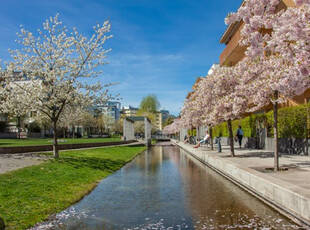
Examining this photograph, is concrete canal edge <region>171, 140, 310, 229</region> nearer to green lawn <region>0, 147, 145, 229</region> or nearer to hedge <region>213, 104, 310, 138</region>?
green lawn <region>0, 147, 145, 229</region>

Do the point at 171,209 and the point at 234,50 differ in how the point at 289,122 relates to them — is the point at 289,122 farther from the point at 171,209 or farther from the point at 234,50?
the point at 234,50

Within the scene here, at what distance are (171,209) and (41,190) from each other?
416cm

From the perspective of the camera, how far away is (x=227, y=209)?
728cm

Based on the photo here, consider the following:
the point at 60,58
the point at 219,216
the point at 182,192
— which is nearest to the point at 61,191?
the point at 182,192

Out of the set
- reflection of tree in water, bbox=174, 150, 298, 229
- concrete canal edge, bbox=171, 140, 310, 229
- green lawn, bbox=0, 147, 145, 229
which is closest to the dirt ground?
green lawn, bbox=0, 147, 145, 229

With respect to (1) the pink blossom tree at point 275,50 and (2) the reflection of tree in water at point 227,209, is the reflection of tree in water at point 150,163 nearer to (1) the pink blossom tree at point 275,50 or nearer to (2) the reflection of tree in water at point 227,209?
(2) the reflection of tree in water at point 227,209

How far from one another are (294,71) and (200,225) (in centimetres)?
405

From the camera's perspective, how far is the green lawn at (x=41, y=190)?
683 cm

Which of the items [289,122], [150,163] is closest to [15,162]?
[150,163]

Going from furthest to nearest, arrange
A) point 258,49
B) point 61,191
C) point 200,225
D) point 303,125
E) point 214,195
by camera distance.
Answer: point 303,125 → point 258,49 → point 61,191 → point 214,195 → point 200,225

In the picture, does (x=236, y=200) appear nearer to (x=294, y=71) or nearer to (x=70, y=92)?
(x=294, y=71)

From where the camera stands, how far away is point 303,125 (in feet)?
58.0

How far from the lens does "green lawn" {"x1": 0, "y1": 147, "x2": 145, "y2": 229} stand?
683 centimetres

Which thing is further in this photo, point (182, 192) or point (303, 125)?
point (303, 125)
